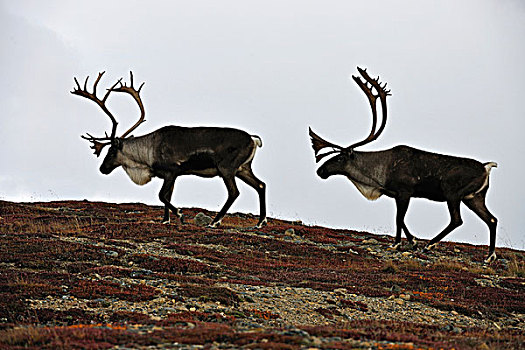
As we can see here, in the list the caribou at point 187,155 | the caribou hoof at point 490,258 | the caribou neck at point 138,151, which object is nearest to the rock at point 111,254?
the caribou at point 187,155

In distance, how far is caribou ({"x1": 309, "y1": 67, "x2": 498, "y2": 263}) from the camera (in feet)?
67.9

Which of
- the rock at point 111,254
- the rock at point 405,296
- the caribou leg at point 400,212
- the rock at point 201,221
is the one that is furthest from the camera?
the rock at point 201,221

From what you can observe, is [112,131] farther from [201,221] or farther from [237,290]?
[237,290]

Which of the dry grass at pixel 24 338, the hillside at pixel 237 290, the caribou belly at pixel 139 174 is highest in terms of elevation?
the caribou belly at pixel 139 174

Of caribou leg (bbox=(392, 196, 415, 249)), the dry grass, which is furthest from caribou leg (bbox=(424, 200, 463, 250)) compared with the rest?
the dry grass

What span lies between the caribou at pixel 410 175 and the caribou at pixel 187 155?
278 centimetres

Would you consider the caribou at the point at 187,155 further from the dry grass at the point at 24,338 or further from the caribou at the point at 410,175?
the dry grass at the point at 24,338

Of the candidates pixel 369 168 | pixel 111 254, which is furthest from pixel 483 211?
pixel 111 254

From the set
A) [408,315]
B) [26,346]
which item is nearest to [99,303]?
[26,346]

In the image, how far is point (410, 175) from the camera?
831 inches

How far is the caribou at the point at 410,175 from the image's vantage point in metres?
20.7

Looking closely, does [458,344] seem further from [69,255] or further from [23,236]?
[23,236]

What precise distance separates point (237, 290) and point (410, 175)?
9.91m

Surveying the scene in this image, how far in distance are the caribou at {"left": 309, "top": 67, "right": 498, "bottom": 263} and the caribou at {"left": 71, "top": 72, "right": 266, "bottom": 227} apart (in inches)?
109
